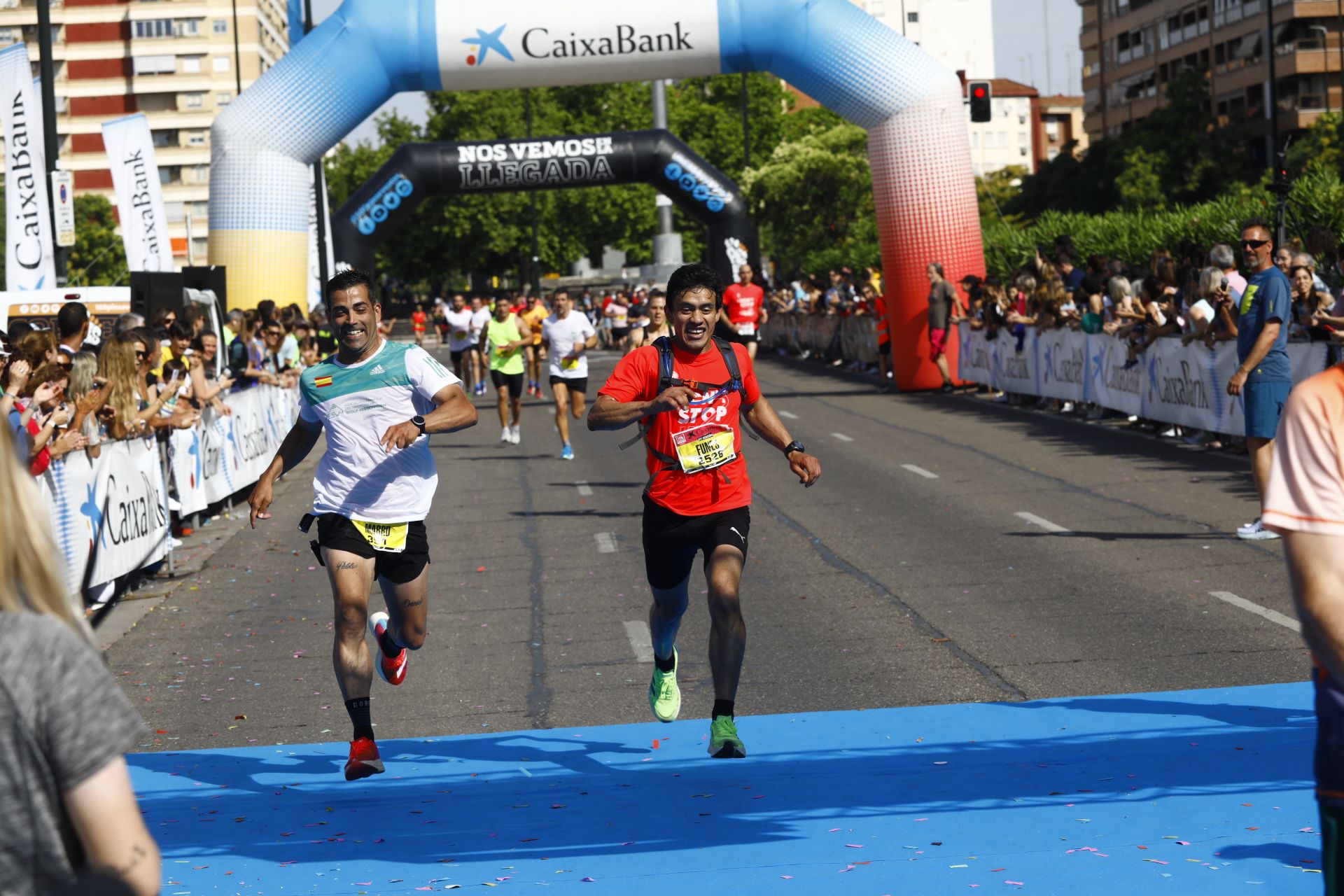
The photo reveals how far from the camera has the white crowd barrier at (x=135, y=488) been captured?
10.7m

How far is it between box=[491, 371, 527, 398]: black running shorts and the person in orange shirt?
19.6m

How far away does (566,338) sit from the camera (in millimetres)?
20438

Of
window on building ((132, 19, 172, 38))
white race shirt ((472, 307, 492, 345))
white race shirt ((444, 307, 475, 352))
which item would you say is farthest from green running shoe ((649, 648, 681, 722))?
window on building ((132, 19, 172, 38))

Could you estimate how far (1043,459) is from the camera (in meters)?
18.4

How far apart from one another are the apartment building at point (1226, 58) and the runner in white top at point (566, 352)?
54.9 meters

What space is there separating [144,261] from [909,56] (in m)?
11.9

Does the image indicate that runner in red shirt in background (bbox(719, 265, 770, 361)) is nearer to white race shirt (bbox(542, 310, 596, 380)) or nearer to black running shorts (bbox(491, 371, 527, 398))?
black running shorts (bbox(491, 371, 527, 398))

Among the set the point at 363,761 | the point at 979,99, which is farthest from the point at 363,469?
the point at 979,99

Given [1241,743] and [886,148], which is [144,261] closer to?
[886,148]

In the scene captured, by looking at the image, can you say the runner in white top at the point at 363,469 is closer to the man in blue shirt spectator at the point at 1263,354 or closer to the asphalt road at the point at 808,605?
the asphalt road at the point at 808,605

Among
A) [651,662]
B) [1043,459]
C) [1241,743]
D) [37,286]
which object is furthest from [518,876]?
→ [37,286]

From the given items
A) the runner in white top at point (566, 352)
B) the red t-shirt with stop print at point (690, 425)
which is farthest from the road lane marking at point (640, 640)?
the runner in white top at point (566, 352)

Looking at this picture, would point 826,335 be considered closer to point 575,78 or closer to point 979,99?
point 979,99

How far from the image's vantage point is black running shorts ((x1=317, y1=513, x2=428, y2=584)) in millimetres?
7219
